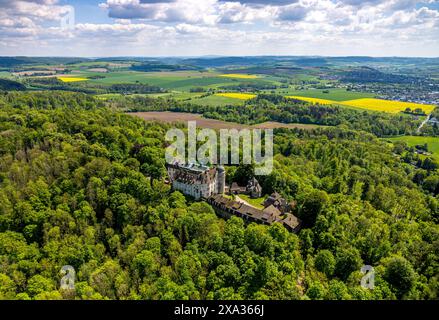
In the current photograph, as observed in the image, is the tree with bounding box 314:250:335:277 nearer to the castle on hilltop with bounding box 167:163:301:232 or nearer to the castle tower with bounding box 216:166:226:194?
the castle on hilltop with bounding box 167:163:301:232

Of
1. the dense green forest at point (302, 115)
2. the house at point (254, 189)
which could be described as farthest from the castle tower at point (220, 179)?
the dense green forest at point (302, 115)

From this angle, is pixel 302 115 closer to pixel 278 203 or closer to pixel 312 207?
pixel 278 203

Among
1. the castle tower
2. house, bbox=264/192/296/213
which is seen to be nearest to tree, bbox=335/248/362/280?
house, bbox=264/192/296/213

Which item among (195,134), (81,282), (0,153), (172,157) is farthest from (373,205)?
(0,153)

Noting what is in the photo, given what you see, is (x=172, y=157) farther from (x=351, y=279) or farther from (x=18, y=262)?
(x=351, y=279)

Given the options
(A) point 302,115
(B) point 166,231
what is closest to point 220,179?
(B) point 166,231

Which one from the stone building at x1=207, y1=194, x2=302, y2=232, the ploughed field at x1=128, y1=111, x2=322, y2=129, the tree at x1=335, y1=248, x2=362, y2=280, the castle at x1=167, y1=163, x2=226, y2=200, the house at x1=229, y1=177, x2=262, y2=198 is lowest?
the tree at x1=335, y1=248, x2=362, y2=280

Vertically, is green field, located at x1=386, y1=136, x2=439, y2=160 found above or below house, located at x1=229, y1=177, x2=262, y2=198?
above
